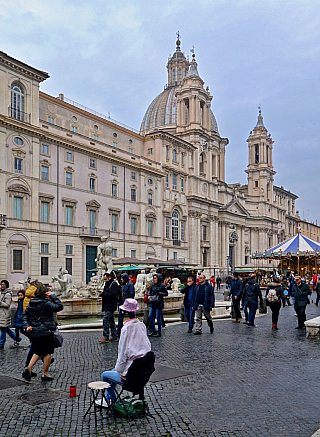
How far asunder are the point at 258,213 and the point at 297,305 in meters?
68.9

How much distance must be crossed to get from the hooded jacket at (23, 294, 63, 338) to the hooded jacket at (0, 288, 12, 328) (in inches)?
123

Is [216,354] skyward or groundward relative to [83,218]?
groundward

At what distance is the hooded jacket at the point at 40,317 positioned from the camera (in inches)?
310

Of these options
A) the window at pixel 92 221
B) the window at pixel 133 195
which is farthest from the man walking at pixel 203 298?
the window at pixel 133 195

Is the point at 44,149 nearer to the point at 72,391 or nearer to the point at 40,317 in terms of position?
the point at 40,317

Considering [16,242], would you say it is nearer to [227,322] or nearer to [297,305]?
[227,322]

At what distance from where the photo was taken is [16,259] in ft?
114

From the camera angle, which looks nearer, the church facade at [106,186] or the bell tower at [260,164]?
the church facade at [106,186]

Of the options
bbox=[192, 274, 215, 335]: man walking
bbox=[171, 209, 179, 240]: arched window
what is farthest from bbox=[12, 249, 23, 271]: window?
bbox=[192, 274, 215, 335]: man walking

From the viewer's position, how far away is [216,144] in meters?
67.6

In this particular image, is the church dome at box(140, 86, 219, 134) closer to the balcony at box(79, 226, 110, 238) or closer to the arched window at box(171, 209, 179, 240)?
the arched window at box(171, 209, 179, 240)

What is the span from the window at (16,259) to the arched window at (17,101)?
10436mm

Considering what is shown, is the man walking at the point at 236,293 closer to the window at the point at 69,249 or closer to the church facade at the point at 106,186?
the church facade at the point at 106,186

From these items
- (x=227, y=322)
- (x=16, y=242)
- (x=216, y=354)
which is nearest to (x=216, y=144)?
(x=16, y=242)
